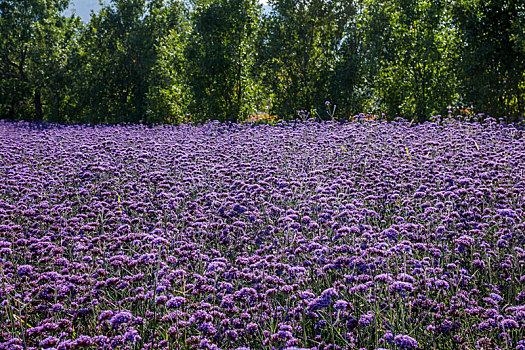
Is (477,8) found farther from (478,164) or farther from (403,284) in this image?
(403,284)

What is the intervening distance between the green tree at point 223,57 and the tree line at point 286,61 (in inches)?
1.6

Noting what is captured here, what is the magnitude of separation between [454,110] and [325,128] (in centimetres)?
466

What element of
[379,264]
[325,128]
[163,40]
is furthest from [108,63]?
[379,264]

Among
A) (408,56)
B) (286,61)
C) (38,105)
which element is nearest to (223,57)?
(286,61)

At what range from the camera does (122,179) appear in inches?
262

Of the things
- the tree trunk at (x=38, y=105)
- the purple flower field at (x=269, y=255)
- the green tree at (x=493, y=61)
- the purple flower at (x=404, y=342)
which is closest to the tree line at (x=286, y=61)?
the green tree at (x=493, y=61)

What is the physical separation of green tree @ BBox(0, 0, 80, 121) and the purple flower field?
1560cm

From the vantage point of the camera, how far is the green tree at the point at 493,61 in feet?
39.4

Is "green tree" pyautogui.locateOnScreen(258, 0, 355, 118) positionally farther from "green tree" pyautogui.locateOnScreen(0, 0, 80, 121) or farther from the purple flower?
the purple flower

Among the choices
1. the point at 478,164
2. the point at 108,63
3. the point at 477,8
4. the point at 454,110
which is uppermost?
the point at 477,8

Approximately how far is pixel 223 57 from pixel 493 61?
8718 millimetres

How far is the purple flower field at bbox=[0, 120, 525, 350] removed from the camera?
308 centimetres

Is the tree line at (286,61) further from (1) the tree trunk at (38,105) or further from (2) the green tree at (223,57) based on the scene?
(1) the tree trunk at (38,105)

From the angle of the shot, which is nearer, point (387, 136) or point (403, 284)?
point (403, 284)
